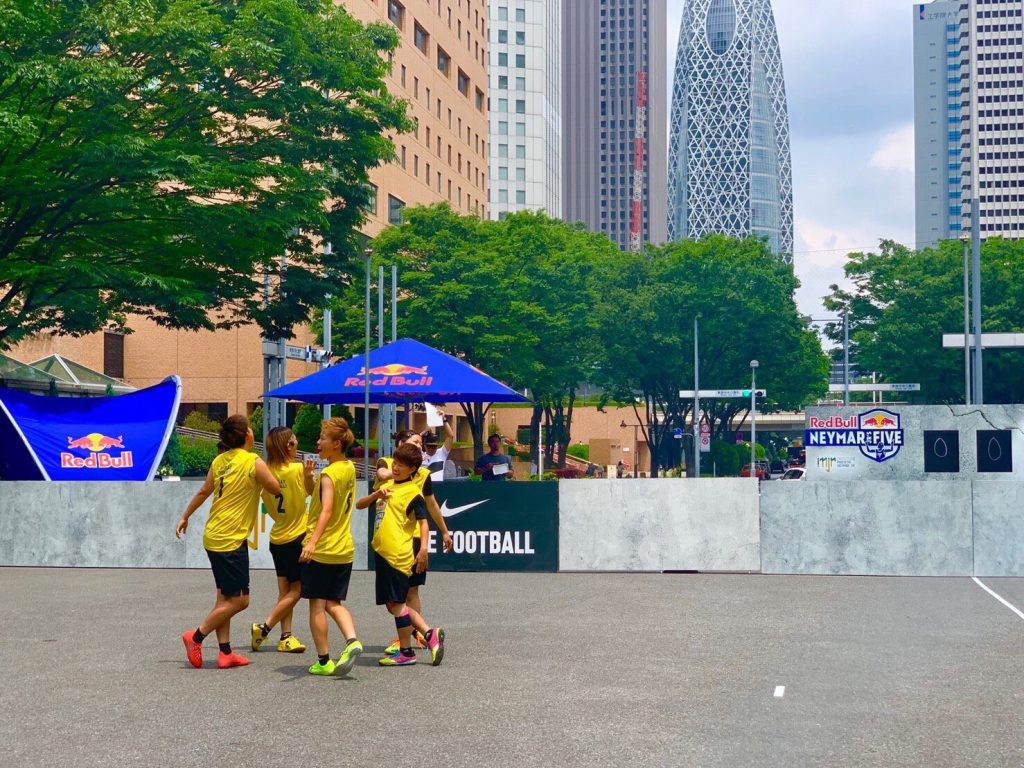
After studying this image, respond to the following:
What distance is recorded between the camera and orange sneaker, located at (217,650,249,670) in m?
9.36

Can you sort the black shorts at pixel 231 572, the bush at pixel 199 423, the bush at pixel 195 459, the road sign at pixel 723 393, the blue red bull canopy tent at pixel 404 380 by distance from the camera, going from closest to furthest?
1. the black shorts at pixel 231 572
2. the blue red bull canopy tent at pixel 404 380
3. the bush at pixel 195 459
4. the road sign at pixel 723 393
5. the bush at pixel 199 423

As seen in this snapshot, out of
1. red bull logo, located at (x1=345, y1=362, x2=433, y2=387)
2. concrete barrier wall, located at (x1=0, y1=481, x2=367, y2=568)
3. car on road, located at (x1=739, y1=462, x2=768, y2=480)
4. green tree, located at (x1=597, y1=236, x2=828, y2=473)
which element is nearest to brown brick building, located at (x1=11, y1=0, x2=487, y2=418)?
green tree, located at (x1=597, y1=236, x2=828, y2=473)

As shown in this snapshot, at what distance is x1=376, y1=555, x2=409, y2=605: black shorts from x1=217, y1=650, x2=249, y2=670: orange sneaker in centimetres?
108

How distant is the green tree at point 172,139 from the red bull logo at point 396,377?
15.6ft

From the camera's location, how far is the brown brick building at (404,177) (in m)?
60.6

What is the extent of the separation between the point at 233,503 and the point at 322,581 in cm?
98

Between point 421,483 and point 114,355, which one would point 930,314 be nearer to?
point 114,355

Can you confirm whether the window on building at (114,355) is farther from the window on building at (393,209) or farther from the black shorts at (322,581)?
the black shorts at (322,581)

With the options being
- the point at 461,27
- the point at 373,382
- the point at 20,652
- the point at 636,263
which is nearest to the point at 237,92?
the point at 373,382

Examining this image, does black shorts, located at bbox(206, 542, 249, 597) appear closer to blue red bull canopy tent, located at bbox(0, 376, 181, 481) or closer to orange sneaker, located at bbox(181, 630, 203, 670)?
orange sneaker, located at bbox(181, 630, 203, 670)

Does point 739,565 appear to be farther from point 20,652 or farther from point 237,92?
point 237,92

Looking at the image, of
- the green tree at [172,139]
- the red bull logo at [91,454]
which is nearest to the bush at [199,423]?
the green tree at [172,139]

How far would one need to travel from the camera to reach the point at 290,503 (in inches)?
390

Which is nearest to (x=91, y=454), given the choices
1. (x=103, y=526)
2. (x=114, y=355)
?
(x=103, y=526)
